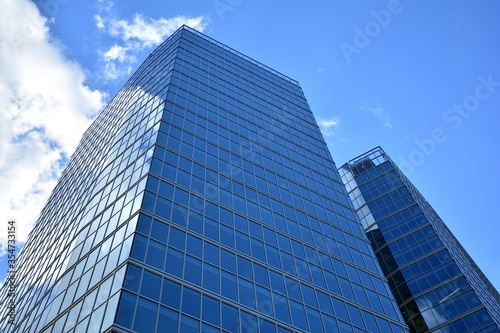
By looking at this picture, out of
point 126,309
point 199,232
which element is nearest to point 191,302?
point 126,309

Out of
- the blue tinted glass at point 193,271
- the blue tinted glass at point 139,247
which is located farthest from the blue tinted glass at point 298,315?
the blue tinted glass at point 139,247

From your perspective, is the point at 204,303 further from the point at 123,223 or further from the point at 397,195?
the point at 397,195

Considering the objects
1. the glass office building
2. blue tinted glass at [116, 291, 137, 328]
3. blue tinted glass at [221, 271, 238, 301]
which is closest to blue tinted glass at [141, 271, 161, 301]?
blue tinted glass at [116, 291, 137, 328]

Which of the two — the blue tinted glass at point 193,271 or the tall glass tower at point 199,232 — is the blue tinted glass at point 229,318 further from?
the blue tinted glass at point 193,271

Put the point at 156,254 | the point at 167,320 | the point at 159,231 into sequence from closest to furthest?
1. the point at 167,320
2. the point at 156,254
3. the point at 159,231

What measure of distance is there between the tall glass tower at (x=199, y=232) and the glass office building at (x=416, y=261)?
14.1 m

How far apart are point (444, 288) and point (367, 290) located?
1944cm

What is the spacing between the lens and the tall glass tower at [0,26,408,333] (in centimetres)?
2359

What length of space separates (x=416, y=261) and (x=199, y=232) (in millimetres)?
31972

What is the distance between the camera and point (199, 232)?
2795cm

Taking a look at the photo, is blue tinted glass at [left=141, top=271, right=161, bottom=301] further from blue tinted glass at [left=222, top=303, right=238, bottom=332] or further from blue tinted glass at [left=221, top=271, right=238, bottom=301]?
blue tinted glass at [left=221, top=271, right=238, bottom=301]

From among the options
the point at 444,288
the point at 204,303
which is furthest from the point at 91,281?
the point at 444,288

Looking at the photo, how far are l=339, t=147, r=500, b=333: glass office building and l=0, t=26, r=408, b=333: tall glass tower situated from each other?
14.1 metres

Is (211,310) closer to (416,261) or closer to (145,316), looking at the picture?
(145,316)
